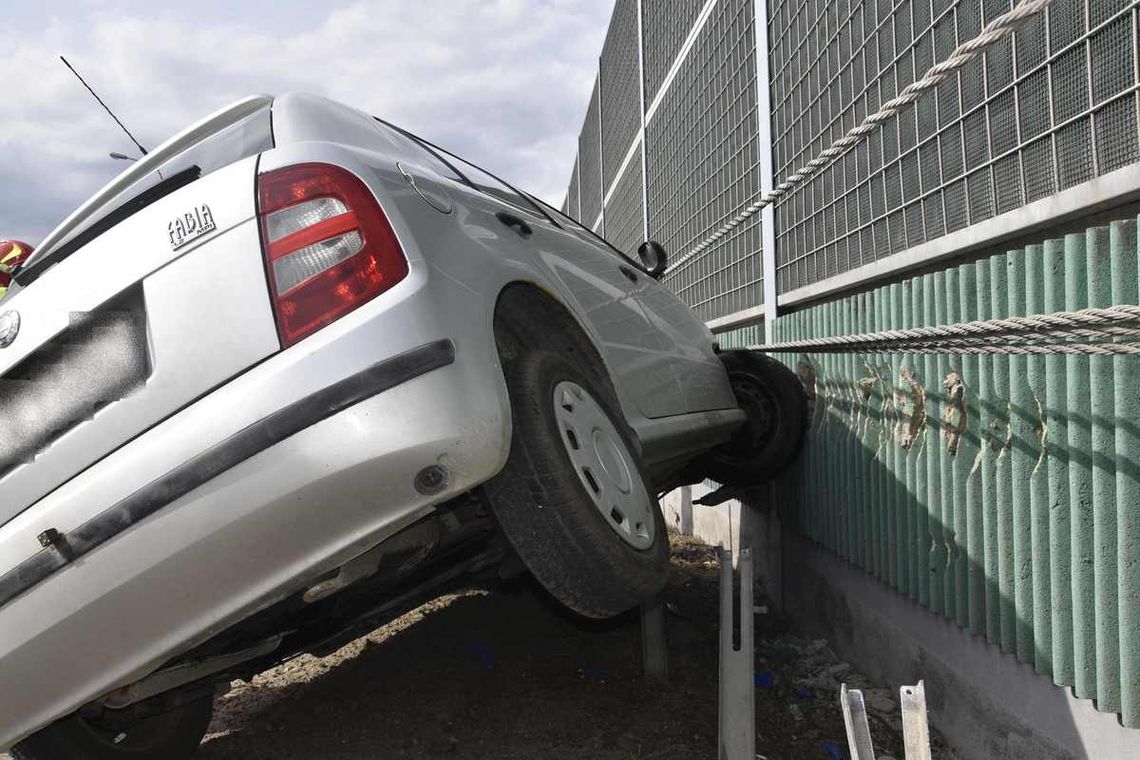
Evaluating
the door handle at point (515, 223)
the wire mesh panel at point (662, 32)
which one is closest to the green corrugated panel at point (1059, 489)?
the door handle at point (515, 223)

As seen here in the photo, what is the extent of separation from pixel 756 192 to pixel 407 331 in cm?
419

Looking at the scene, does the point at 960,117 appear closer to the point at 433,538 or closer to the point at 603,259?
the point at 603,259

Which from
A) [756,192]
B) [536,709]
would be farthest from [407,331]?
[756,192]

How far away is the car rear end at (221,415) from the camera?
1.78 m

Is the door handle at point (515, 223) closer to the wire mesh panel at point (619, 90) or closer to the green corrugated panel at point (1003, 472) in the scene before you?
the green corrugated panel at point (1003, 472)

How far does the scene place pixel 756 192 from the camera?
220 inches

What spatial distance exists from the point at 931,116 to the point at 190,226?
2617 millimetres

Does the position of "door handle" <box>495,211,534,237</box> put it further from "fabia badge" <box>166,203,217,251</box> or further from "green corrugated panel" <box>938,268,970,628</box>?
"green corrugated panel" <box>938,268,970,628</box>

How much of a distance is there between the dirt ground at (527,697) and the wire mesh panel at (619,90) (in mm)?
7689

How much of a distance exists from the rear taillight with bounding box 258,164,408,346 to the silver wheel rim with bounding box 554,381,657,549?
596mm

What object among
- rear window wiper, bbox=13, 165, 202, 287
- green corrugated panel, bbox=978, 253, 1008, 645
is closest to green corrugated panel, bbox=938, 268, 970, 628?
green corrugated panel, bbox=978, 253, 1008, 645

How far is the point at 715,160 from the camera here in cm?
668

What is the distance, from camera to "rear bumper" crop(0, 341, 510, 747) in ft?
5.81

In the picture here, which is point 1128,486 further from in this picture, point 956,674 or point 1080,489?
point 956,674
